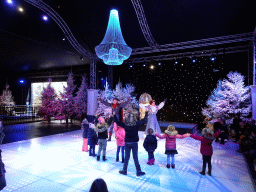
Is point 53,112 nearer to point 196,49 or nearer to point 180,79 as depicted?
point 180,79

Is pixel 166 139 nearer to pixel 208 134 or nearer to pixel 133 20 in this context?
pixel 208 134

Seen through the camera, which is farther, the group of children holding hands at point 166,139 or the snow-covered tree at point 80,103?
the snow-covered tree at point 80,103

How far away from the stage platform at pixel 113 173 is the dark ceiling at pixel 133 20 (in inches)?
231

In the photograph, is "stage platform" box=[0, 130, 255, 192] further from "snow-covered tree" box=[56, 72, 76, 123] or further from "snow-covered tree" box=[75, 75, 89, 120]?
"snow-covered tree" box=[75, 75, 89, 120]

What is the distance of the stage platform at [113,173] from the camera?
3.70 meters

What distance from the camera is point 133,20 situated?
928cm

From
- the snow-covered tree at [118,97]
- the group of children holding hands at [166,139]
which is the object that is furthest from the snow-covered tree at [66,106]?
the group of children holding hands at [166,139]

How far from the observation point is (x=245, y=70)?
1123 cm

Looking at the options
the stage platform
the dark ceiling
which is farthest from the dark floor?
the dark ceiling

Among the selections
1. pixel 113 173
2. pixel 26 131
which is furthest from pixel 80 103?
pixel 113 173

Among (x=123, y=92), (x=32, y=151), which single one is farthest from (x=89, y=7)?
(x=32, y=151)

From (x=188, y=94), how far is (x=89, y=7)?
910 centimetres

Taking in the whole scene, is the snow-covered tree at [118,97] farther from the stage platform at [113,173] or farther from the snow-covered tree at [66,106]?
the stage platform at [113,173]

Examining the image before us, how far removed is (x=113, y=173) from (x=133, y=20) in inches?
301
